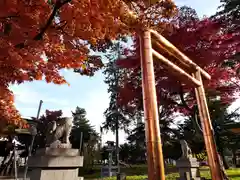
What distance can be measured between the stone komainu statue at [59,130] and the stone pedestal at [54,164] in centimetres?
39

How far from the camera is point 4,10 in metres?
3.53

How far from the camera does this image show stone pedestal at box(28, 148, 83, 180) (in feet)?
13.3

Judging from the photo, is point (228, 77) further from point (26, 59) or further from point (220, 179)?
point (26, 59)

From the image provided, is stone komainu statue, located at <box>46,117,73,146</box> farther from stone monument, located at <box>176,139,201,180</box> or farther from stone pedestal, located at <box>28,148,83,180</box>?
stone monument, located at <box>176,139,201,180</box>

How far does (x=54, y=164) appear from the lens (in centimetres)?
412

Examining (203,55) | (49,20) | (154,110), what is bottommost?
(154,110)

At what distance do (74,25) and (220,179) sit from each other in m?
5.08

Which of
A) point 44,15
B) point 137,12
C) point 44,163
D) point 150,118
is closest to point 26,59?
point 44,15

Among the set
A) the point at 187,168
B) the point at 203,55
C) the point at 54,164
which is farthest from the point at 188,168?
the point at 54,164

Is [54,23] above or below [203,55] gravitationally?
below

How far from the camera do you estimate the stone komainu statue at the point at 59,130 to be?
15.2 feet

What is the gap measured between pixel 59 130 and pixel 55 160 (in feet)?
2.72

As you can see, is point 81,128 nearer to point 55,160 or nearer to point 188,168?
point 188,168

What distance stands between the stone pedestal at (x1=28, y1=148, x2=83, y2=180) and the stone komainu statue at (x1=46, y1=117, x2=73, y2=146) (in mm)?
385
